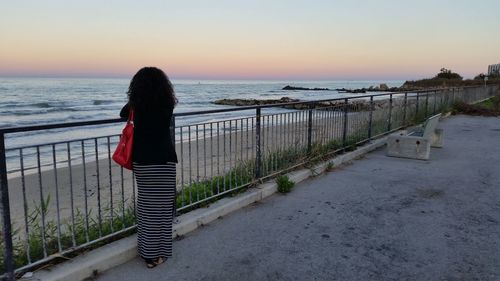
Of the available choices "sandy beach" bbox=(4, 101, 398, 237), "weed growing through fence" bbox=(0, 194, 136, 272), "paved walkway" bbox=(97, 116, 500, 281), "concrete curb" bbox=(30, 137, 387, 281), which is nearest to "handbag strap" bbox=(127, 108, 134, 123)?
"weed growing through fence" bbox=(0, 194, 136, 272)

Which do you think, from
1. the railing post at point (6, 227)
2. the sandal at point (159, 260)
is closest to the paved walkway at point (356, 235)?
the sandal at point (159, 260)

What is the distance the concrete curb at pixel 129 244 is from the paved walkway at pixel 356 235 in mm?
97

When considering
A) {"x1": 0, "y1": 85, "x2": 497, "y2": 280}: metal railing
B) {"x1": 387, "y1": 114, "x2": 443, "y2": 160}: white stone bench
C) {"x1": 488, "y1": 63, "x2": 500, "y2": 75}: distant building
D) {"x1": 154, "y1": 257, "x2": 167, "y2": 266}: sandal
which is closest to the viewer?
{"x1": 0, "y1": 85, "x2": 497, "y2": 280}: metal railing

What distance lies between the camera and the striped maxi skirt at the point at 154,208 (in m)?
A: 3.72

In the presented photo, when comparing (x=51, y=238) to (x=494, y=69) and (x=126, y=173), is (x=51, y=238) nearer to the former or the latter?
(x=126, y=173)

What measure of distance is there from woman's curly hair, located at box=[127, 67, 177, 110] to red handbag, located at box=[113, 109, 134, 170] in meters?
0.17

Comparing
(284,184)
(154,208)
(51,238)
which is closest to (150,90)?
(154,208)

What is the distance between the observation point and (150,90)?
3.52 m

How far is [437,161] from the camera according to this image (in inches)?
337

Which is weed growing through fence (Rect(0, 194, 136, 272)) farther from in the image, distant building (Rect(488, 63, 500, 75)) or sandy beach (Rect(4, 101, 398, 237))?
distant building (Rect(488, 63, 500, 75))

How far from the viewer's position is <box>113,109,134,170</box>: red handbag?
3631mm

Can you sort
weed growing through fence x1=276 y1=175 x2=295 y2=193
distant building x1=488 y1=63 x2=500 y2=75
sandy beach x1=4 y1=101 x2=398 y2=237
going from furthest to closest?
1. distant building x1=488 y1=63 x2=500 y2=75
2. sandy beach x1=4 y1=101 x2=398 y2=237
3. weed growing through fence x1=276 y1=175 x2=295 y2=193

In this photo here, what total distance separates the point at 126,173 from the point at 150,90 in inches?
274

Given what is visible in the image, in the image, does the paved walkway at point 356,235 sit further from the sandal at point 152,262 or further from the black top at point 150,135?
the black top at point 150,135
